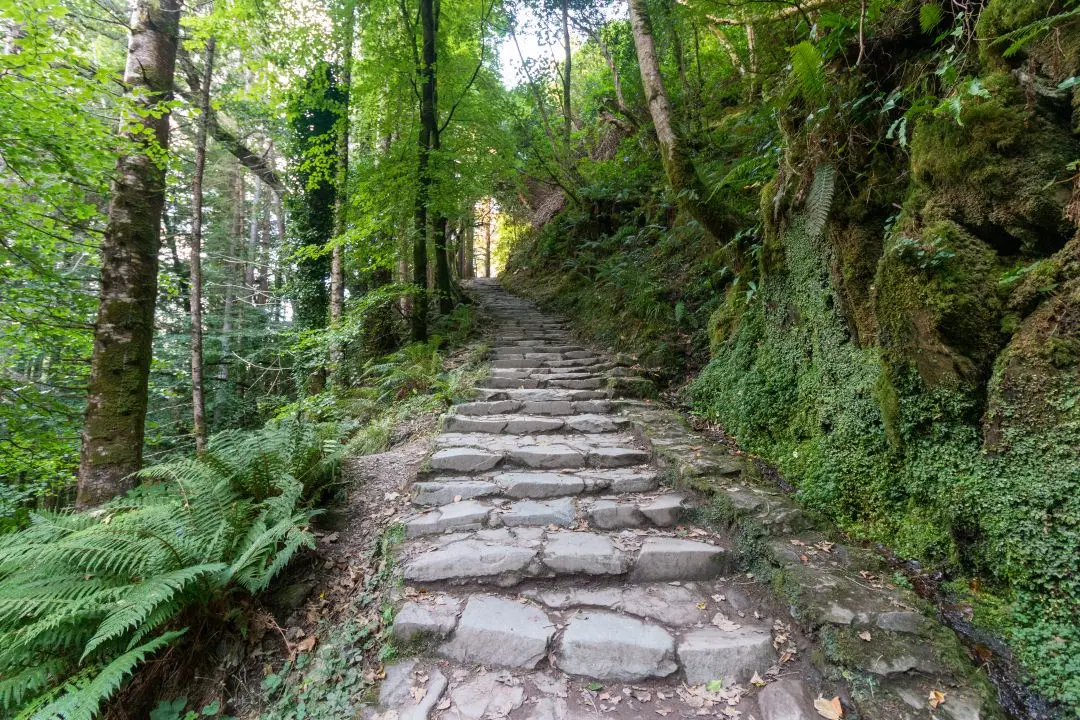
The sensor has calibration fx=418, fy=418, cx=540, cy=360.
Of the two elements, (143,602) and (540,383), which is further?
(540,383)

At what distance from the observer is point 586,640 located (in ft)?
6.72

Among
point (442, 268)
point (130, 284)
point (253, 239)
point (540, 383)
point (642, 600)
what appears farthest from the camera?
point (253, 239)

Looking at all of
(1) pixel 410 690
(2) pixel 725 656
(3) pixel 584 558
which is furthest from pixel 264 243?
(2) pixel 725 656

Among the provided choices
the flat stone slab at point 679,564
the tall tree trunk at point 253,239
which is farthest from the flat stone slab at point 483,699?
the tall tree trunk at point 253,239

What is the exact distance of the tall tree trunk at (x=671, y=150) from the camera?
15.8ft

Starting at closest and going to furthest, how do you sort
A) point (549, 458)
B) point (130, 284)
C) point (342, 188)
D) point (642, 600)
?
point (642, 600), point (130, 284), point (549, 458), point (342, 188)

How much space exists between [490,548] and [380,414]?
361 centimetres

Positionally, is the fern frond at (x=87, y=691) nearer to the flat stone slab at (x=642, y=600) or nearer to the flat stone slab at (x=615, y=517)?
the flat stone slab at (x=642, y=600)

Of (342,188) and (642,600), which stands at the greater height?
(342,188)

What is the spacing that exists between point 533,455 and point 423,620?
1.80m

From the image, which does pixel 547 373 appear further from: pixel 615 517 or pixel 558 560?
pixel 558 560

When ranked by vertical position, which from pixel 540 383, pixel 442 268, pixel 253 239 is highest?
pixel 253 239

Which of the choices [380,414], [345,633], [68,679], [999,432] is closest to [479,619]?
[345,633]

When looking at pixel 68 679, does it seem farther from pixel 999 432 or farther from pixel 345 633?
pixel 999 432
